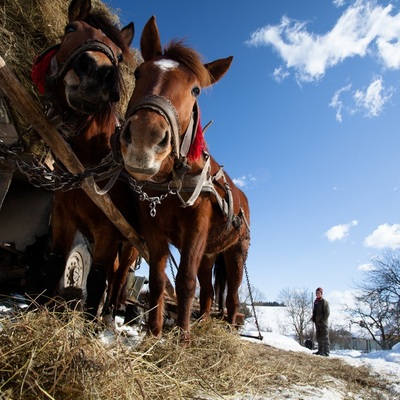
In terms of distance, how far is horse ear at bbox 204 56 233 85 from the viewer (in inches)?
122

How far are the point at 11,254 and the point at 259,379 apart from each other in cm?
397

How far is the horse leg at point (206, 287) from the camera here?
4.90 meters

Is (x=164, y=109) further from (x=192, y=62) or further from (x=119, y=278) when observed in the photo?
(x=119, y=278)

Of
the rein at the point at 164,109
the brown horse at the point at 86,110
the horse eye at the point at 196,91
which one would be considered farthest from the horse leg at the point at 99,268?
the horse eye at the point at 196,91

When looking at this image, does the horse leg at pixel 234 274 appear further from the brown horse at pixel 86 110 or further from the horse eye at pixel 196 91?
the horse eye at pixel 196 91

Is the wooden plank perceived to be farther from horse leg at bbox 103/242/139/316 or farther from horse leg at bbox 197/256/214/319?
horse leg at bbox 197/256/214/319

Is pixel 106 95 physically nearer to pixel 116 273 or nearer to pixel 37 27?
pixel 37 27

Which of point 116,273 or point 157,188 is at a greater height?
point 157,188

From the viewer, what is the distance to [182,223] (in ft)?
10.0

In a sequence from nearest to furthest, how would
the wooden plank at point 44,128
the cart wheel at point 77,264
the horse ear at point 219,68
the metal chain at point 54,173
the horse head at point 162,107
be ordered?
the horse head at point 162,107, the wooden plank at point 44,128, the metal chain at point 54,173, the horse ear at point 219,68, the cart wheel at point 77,264

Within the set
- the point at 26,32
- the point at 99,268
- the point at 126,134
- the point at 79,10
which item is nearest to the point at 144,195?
the point at 126,134

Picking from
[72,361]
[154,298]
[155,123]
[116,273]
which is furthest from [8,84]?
[116,273]

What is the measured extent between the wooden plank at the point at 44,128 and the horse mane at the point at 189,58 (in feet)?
3.44

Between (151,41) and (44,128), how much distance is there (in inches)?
44.9
